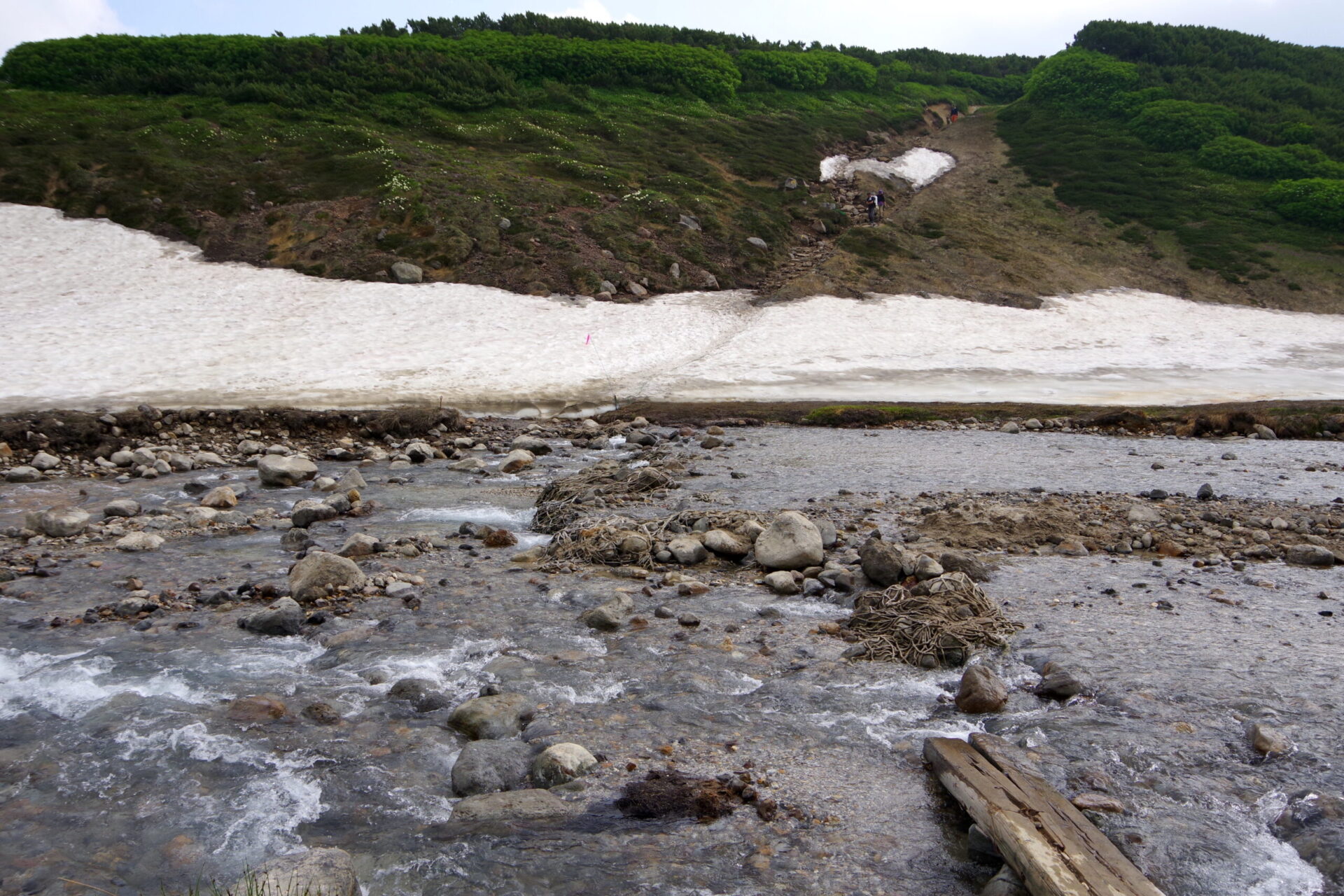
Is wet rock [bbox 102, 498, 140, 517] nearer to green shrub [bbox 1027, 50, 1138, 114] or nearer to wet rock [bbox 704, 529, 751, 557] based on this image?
wet rock [bbox 704, 529, 751, 557]

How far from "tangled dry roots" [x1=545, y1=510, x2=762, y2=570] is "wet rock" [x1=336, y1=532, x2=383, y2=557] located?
2290mm

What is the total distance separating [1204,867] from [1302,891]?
477 millimetres

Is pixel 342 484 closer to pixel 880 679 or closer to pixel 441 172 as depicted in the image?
pixel 880 679

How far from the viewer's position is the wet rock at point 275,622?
27.5 ft

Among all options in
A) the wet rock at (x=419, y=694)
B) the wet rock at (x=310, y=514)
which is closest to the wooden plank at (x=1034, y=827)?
the wet rock at (x=419, y=694)

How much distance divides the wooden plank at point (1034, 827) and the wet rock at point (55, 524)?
1174cm

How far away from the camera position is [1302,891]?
189 inches

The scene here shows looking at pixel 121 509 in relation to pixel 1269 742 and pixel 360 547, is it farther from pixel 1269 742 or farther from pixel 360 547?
pixel 1269 742

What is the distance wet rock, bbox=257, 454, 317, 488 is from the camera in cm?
1538

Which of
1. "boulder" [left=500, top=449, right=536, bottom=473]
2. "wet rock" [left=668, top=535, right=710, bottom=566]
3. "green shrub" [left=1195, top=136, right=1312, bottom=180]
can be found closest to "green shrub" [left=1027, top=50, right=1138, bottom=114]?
"green shrub" [left=1195, top=136, right=1312, bottom=180]

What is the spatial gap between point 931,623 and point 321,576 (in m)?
6.57

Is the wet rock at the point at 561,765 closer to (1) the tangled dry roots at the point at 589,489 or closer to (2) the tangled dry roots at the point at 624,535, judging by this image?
(2) the tangled dry roots at the point at 624,535

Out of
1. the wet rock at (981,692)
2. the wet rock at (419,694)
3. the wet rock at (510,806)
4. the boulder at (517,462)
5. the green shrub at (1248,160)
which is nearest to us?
the wet rock at (510,806)

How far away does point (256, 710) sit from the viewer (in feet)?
22.3
